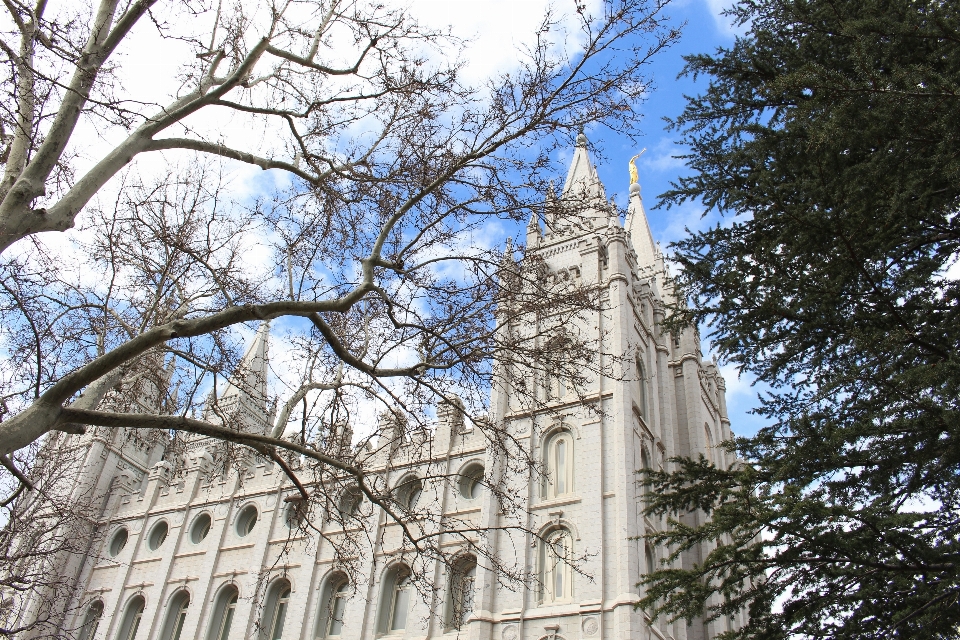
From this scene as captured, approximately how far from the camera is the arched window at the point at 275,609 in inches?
882

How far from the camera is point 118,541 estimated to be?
93.1 ft

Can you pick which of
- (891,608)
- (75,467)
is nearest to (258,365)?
(75,467)

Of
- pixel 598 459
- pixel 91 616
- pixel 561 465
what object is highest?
pixel 561 465

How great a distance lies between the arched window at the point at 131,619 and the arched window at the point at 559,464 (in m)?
15.3

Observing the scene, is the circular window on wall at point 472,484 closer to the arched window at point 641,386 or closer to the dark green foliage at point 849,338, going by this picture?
the arched window at point 641,386

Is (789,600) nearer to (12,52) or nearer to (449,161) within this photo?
(449,161)

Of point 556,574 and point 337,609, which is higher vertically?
point 556,574

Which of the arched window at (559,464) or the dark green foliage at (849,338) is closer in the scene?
the dark green foliage at (849,338)

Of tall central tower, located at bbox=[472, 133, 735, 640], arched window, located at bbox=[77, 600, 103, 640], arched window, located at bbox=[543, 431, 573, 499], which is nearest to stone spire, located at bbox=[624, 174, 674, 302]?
tall central tower, located at bbox=[472, 133, 735, 640]

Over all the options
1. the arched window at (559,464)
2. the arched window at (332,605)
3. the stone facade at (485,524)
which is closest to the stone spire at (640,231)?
the stone facade at (485,524)

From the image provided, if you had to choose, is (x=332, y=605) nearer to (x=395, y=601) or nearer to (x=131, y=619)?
(x=395, y=601)

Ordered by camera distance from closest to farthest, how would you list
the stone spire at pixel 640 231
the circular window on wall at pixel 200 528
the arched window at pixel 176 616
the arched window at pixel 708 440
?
1. the arched window at pixel 176 616
2. the arched window at pixel 708 440
3. the circular window on wall at pixel 200 528
4. the stone spire at pixel 640 231

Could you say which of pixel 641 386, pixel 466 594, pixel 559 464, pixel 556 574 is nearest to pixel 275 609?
pixel 466 594

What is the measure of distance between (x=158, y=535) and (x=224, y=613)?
520cm
